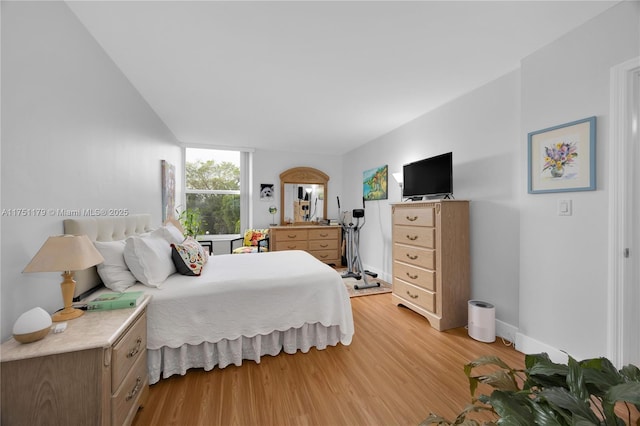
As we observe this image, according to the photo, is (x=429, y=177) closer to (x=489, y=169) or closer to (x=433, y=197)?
(x=433, y=197)

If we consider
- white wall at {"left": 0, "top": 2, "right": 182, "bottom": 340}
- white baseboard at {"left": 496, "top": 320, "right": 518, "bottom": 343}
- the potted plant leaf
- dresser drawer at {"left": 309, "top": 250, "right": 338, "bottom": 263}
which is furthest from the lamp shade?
dresser drawer at {"left": 309, "top": 250, "right": 338, "bottom": 263}

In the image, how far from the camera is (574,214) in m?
1.85

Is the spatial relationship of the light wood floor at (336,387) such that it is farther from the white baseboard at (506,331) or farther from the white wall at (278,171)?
the white wall at (278,171)

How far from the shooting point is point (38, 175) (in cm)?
134

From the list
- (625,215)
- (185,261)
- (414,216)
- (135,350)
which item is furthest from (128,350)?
(625,215)

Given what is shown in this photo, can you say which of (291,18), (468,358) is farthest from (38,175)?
(468,358)

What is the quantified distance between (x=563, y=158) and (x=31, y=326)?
323cm

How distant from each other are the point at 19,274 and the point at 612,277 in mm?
3320

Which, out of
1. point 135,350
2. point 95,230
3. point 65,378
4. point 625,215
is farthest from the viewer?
point 95,230

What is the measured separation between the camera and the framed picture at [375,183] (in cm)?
427

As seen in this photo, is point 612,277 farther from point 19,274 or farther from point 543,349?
point 19,274

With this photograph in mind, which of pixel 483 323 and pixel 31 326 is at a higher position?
pixel 31 326

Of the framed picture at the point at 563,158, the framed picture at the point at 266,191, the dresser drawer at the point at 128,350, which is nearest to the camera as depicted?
the dresser drawer at the point at 128,350

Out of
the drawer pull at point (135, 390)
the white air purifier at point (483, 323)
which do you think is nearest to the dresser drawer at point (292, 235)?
the white air purifier at point (483, 323)
